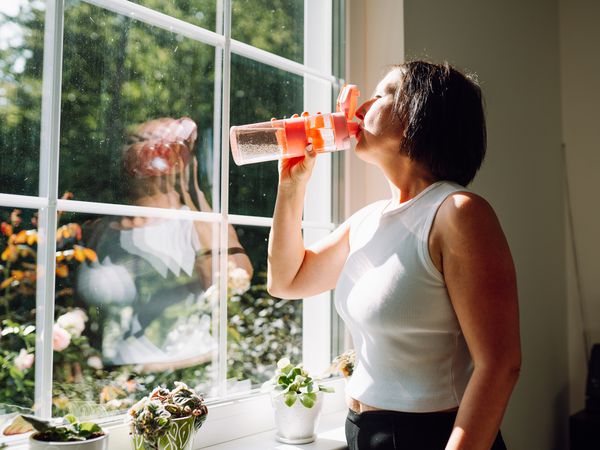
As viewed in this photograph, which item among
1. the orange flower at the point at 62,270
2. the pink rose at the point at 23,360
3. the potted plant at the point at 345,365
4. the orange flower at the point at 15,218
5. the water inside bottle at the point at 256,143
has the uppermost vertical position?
the water inside bottle at the point at 256,143

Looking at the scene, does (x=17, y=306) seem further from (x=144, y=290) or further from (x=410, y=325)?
(x=410, y=325)

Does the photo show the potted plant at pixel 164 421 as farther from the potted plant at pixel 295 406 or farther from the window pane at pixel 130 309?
the potted plant at pixel 295 406

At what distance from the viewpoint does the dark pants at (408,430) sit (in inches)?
40.0

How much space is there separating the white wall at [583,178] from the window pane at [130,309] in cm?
209

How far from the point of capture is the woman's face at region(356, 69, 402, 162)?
45.3 inches

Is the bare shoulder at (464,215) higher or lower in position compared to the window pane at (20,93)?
lower

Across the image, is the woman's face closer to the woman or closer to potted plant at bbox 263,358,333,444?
the woman

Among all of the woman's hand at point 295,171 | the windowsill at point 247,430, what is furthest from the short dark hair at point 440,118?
the windowsill at point 247,430

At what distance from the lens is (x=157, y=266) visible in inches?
50.9

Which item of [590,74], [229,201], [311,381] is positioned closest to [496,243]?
[311,381]

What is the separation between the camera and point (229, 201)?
146 centimetres

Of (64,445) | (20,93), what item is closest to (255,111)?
(20,93)

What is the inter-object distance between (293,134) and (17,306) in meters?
0.61

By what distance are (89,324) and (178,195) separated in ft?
1.13
